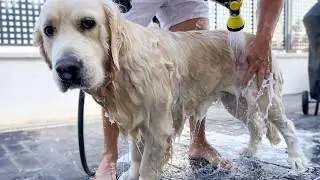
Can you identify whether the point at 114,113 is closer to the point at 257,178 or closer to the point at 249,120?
the point at 257,178

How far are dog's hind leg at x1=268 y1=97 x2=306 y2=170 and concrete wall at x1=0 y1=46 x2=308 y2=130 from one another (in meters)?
3.01

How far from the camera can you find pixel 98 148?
11.9 feet

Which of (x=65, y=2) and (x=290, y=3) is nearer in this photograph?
(x=65, y=2)

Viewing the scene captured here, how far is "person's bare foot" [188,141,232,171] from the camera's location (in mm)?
2875

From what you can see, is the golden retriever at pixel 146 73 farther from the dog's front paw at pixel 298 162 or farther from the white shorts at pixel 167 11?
the white shorts at pixel 167 11

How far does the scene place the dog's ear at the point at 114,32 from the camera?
1.92 meters

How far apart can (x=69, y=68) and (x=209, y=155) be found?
1.59 meters

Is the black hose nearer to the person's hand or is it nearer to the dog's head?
the dog's head

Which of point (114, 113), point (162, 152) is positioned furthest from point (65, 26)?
point (162, 152)

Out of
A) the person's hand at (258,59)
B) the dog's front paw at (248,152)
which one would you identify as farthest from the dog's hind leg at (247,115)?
the person's hand at (258,59)

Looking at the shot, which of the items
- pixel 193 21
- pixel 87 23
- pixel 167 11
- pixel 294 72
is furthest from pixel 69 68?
pixel 294 72

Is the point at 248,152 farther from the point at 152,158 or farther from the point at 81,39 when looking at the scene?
the point at 81,39

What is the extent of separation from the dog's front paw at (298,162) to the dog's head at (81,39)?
1.48 meters

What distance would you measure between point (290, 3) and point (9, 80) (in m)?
5.44
